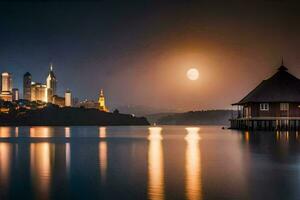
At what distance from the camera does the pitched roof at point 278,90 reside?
75.1m

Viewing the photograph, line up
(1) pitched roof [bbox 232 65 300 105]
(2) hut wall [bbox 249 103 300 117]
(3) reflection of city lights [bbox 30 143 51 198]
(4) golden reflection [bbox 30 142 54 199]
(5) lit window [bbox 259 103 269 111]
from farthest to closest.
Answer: (5) lit window [bbox 259 103 269 111], (2) hut wall [bbox 249 103 300 117], (1) pitched roof [bbox 232 65 300 105], (3) reflection of city lights [bbox 30 143 51 198], (4) golden reflection [bbox 30 142 54 199]

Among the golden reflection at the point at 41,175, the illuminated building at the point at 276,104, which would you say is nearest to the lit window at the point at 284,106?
the illuminated building at the point at 276,104

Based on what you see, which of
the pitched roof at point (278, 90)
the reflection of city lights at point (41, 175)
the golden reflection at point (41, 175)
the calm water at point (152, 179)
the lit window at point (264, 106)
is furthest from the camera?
the lit window at point (264, 106)

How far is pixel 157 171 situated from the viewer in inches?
1049

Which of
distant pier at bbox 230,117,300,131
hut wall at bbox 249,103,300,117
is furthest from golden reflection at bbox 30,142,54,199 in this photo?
distant pier at bbox 230,117,300,131

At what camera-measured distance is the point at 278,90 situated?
2997 inches

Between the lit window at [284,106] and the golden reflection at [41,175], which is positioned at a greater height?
the lit window at [284,106]

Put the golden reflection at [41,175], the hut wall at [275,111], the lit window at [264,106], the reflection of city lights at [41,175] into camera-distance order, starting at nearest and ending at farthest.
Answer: the golden reflection at [41,175]
the reflection of city lights at [41,175]
the hut wall at [275,111]
the lit window at [264,106]

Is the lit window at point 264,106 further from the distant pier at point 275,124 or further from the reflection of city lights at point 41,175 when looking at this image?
the reflection of city lights at point 41,175

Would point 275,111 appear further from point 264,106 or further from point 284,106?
point 264,106

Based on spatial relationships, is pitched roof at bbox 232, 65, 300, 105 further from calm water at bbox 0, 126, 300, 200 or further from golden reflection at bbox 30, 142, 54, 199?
golden reflection at bbox 30, 142, 54, 199

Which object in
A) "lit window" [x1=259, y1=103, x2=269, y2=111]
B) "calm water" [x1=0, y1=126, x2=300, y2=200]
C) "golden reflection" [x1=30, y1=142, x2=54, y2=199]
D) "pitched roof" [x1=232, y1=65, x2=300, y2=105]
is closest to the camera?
"calm water" [x1=0, y1=126, x2=300, y2=200]

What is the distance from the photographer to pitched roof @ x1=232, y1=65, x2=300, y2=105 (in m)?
75.1

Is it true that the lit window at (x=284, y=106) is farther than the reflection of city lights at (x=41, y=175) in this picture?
Yes
